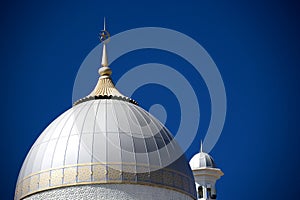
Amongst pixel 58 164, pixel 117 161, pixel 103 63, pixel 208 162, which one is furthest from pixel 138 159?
pixel 208 162

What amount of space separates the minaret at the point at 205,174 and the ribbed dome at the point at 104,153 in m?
10.8

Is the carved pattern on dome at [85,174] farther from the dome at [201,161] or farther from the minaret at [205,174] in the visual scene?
the dome at [201,161]

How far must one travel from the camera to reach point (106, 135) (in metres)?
35.7

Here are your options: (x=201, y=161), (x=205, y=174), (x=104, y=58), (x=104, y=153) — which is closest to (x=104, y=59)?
(x=104, y=58)

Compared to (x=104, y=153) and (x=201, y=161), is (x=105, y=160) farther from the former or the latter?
(x=201, y=161)

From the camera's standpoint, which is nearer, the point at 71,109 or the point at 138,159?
the point at 138,159

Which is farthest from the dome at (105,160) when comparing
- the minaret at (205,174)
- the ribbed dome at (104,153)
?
the minaret at (205,174)

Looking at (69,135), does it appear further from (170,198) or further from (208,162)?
(208,162)

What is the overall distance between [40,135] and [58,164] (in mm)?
3113

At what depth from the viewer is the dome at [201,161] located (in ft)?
159

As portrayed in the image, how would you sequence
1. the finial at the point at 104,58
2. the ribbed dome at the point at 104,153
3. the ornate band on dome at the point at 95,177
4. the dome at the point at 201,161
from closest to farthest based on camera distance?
1. the ornate band on dome at the point at 95,177
2. the ribbed dome at the point at 104,153
3. the finial at the point at 104,58
4. the dome at the point at 201,161

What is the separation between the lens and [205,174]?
4825cm

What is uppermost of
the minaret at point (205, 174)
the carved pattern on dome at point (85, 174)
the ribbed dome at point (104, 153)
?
the minaret at point (205, 174)

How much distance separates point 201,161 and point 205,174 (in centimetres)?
74
